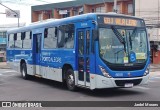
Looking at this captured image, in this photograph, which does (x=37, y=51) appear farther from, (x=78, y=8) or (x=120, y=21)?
(x=78, y=8)

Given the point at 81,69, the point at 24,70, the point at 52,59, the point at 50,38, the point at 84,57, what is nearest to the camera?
the point at 84,57

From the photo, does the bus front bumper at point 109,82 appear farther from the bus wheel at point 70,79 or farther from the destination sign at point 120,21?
the destination sign at point 120,21

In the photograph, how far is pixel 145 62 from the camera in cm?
1389

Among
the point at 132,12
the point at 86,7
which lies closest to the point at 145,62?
A: the point at 132,12

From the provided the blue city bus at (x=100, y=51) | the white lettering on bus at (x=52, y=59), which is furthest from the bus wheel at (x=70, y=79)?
the white lettering on bus at (x=52, y=59)

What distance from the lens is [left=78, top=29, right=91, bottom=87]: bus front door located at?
13.6 meters

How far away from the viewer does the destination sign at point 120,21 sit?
43.6 feet

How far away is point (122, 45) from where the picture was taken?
13.4 m

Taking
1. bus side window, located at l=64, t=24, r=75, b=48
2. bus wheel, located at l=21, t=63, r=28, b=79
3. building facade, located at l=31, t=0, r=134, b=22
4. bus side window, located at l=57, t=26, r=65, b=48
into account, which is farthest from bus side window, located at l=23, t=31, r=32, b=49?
building facade, located at l=31, t=0, r=134, b=22

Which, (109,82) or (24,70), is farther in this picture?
(24,70)

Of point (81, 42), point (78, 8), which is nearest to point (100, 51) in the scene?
point (81, 42)

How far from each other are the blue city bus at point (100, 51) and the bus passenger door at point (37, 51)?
2114 millimetres

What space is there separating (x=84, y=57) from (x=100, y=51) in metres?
1.03

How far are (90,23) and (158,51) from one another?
3021cm
